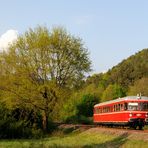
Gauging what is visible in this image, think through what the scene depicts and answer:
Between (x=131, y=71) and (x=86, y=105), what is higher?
(x=131, y=71)

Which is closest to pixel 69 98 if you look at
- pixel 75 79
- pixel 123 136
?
pixel 75 79

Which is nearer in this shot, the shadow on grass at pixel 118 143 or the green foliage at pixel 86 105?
the shadow on grass at pixel 118 143

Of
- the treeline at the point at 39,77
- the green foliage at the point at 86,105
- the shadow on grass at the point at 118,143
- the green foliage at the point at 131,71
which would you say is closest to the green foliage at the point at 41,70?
the treeline at the point at 39,77

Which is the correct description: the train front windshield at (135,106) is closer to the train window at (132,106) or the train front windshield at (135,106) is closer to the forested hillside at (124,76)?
the train window at (132,106)

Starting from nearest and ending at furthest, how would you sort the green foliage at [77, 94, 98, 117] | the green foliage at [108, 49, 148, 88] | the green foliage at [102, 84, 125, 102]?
the green foliage at [77, 94, 98, 117] → the green foliage at [102, 84, 125, 102] → the green foliage at [108, 49, 148, 88]

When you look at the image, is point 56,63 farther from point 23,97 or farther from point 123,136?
point 123,136

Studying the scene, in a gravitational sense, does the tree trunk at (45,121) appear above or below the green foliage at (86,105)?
below

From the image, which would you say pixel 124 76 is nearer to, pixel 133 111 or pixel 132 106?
pixel 132 106

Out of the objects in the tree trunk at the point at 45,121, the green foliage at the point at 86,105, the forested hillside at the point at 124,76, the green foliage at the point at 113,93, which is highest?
the forested hillside at the point at 124,76

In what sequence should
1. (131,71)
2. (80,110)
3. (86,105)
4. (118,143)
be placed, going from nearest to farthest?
(118,143) → (80,110) → (86,105) → (131,71)

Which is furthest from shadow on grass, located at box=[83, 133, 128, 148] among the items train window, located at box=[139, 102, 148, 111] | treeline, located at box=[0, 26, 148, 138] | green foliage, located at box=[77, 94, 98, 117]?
green foliage, located at box=[77, 94, 98, 117]

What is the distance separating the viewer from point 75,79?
51.6 meters

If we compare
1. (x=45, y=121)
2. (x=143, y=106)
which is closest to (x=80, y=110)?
(x=45, y=121)

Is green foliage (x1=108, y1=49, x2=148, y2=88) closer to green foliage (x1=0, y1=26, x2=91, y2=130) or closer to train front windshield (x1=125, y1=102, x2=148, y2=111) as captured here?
green foliage (x1=0, y1=26, x2=91, y2=130)
